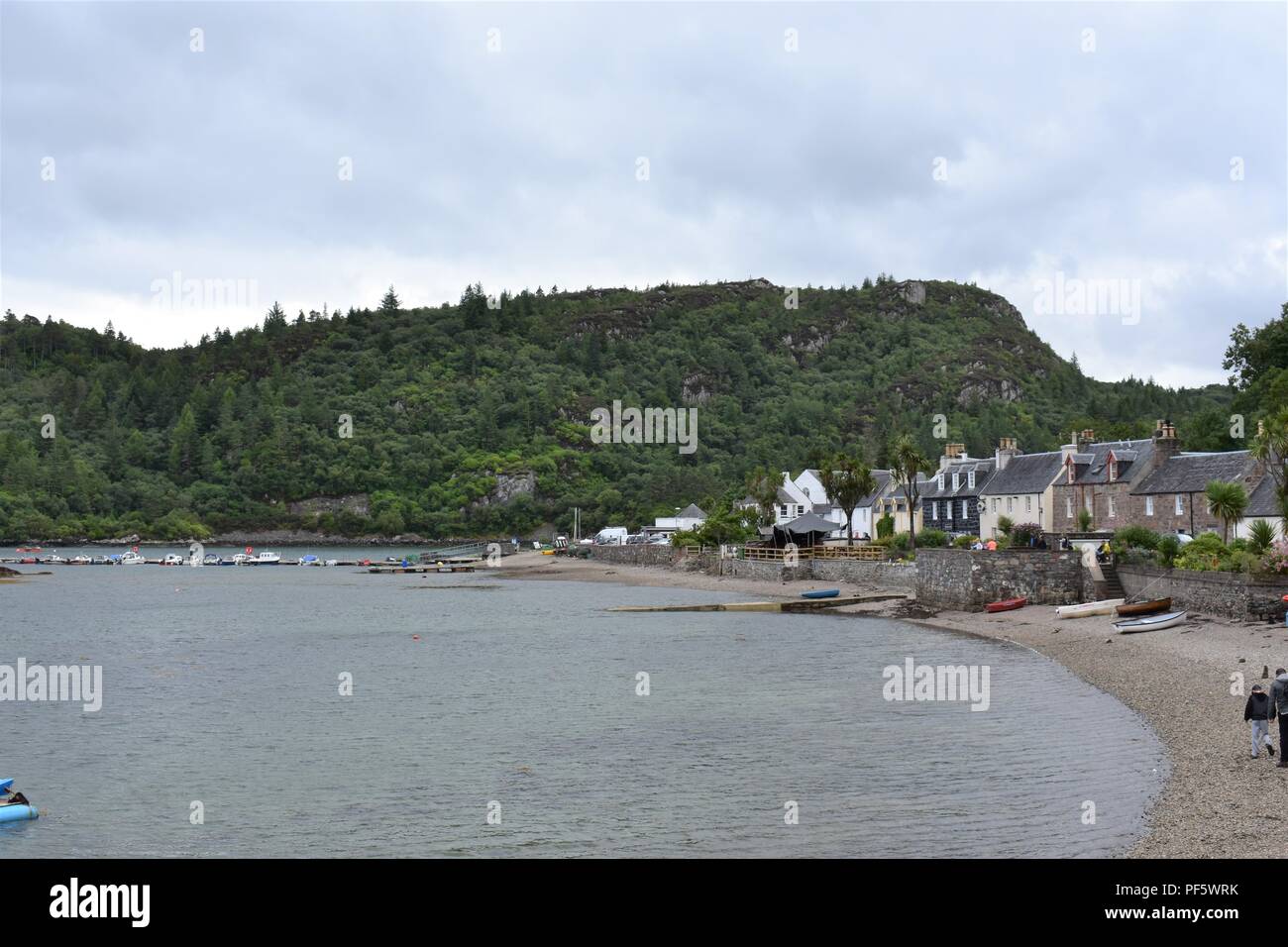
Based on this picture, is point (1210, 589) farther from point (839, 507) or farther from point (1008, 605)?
point (839, 507)

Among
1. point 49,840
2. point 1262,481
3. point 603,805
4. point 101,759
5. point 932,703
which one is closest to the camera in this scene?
point 49,840

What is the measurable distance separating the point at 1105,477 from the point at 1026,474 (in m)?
10.0

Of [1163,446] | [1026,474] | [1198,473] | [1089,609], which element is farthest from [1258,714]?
[1026,474]

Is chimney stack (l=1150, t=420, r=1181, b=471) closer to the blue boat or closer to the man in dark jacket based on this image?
the man in dark jacket

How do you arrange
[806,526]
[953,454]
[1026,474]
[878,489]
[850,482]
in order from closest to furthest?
[1026,474]
[850,482]
[806,526]
[953,454]
[878,489]

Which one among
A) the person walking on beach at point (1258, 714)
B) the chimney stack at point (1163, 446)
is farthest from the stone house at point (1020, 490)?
the person walking on beach at point (1258, 714)

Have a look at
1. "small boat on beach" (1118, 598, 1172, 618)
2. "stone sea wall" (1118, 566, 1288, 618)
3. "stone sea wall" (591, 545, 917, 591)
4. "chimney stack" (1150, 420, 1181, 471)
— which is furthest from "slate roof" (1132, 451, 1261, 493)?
"small boat on beach" (1118, 598, 1172, 618)

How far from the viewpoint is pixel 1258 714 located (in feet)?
76.0

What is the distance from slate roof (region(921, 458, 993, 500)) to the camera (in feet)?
318

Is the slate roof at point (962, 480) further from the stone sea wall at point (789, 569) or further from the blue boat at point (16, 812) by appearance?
the blue boat at point (16, 812)
